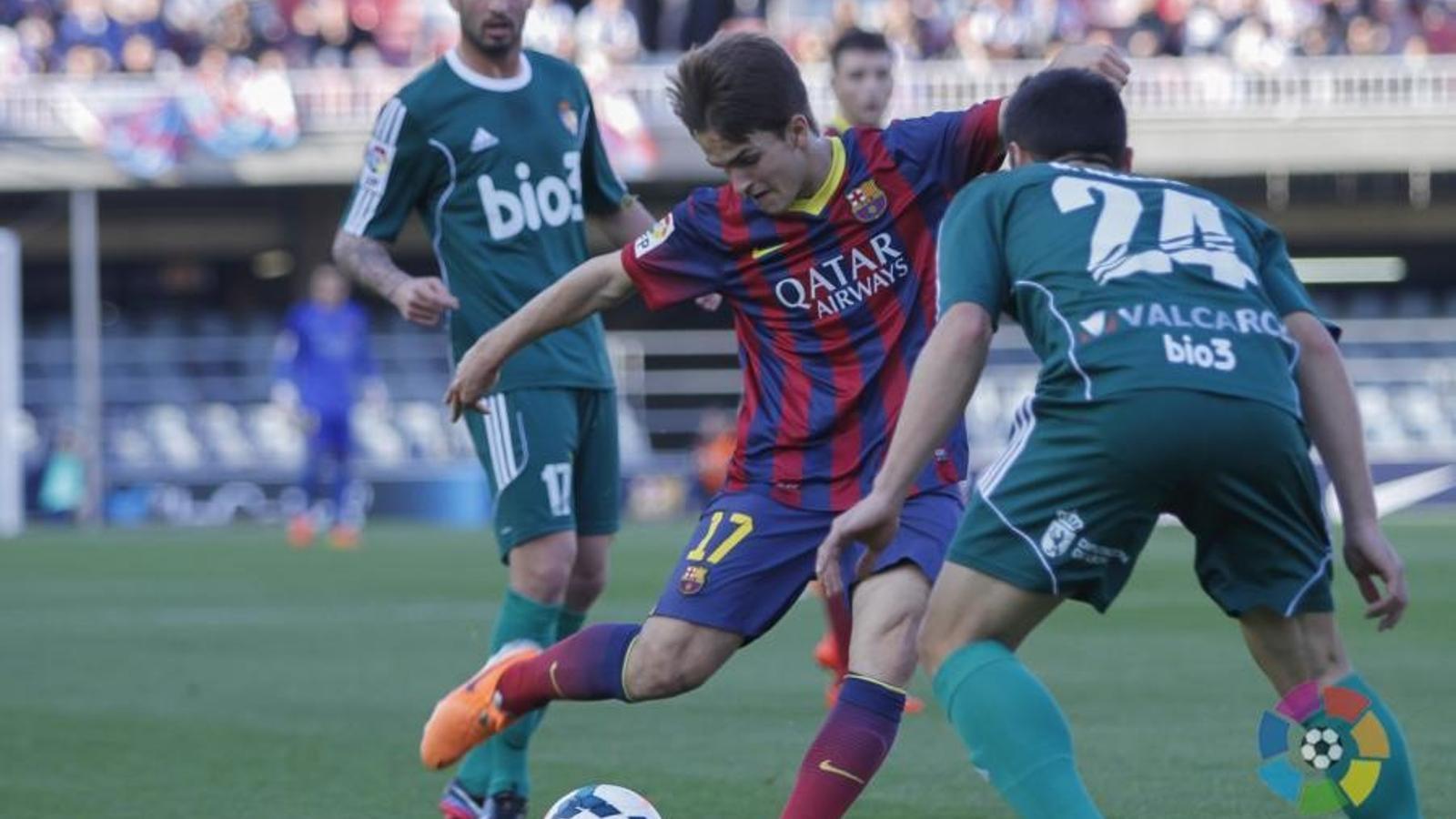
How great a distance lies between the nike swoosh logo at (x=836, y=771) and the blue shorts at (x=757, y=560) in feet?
1.73

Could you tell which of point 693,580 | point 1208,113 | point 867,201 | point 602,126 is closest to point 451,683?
point 693,580

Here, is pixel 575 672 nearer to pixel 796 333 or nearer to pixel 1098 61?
pixel 796 333

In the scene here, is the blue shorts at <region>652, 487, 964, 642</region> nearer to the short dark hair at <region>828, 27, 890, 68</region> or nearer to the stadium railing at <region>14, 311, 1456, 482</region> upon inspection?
the short dark hair at <region>828, 27, 890, 68</region>

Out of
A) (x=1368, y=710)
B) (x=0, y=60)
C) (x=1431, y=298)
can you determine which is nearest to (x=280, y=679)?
(x=1368, y=710)

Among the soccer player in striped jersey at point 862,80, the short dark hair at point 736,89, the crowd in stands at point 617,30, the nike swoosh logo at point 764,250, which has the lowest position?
the crowd in stands at point 617,30

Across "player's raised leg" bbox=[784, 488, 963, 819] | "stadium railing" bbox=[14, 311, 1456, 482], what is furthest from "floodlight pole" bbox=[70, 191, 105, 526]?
"player's raised leg" bbox=[784, 488, 963, 819]

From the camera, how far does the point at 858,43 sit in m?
9.43

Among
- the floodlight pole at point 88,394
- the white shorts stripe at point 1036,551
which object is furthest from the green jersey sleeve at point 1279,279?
the floodlight pole at point 88,394

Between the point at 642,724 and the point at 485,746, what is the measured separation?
2275 mm

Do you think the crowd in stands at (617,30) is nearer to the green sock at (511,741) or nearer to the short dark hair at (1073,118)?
the green sock at (511,741)

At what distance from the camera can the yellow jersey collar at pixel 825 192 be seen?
5.42 m

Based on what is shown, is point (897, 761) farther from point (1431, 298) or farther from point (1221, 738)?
point (1431, 298)

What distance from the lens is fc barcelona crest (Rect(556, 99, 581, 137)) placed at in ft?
22.7

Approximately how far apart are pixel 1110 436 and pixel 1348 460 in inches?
19.9
